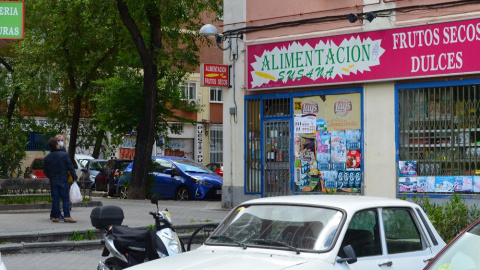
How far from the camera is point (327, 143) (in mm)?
19766

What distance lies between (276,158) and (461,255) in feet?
51.4

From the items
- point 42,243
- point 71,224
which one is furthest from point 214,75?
point 42,243

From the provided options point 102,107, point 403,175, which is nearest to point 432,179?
point 403,175

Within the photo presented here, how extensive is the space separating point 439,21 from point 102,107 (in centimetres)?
1414

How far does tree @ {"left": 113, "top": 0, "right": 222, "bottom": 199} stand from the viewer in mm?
24859

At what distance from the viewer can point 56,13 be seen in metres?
30.7

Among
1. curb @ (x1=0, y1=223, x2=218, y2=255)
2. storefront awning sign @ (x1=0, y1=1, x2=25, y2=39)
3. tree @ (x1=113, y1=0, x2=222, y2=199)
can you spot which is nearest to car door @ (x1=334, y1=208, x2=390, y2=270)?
curb @ (x1=0, y1=223, x2=218, y2=255)

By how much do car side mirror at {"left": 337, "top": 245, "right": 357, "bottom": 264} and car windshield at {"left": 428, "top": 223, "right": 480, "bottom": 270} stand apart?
1.38 m

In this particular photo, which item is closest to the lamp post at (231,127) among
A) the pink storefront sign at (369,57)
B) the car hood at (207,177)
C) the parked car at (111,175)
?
the pink storefront sign at (369,57)

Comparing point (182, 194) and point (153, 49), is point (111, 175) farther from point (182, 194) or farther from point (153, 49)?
point (153, 49)

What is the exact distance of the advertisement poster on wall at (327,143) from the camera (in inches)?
758

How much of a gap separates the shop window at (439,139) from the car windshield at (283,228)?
10921 millimetres

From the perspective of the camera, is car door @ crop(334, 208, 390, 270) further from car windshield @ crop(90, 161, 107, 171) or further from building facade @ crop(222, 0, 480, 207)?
car windshield @ crop(90, 161, 107, 171)

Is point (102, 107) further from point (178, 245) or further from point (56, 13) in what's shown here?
point (178, 245)
